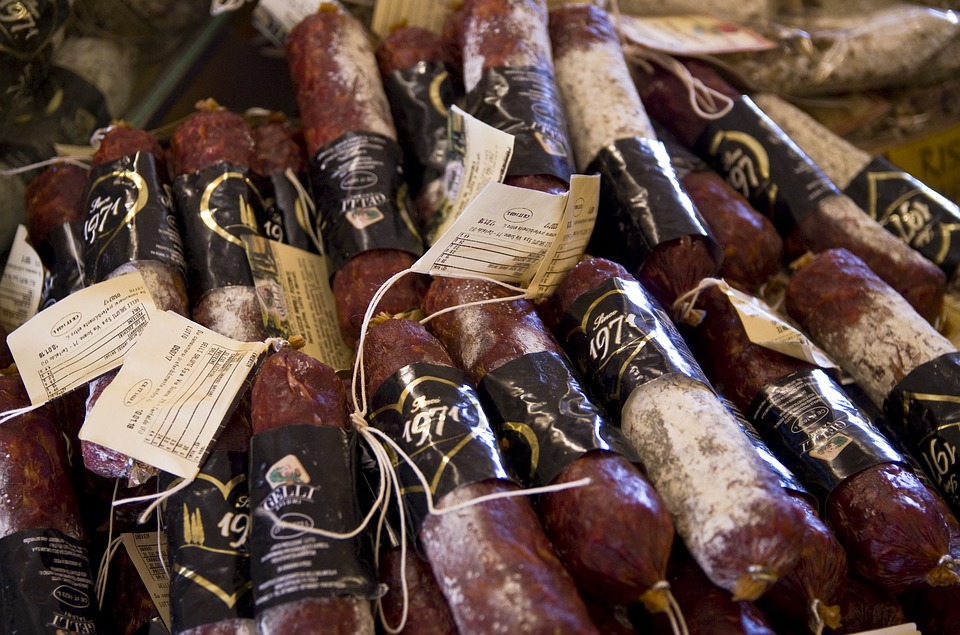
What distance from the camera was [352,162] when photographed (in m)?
2.20

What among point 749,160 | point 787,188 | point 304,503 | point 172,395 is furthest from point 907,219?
point 172,395

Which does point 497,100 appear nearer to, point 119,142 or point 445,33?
point 445,33

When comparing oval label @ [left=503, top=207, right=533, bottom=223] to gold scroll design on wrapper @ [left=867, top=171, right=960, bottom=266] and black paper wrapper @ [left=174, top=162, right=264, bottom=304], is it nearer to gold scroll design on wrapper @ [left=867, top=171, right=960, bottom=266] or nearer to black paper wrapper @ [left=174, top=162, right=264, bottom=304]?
black paper wrapper @ [left=174, top=162, right=264, bottom=304]

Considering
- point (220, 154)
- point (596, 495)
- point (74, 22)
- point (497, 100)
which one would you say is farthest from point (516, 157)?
point (74, 22)

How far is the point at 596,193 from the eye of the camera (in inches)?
78.3

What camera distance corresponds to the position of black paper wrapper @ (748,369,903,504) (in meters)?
1.72

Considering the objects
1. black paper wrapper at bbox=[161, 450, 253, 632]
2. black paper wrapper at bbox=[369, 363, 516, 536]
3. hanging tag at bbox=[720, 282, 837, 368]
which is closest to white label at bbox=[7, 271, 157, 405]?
black paper wrapper at bbox=[161, 450, 253, 632]

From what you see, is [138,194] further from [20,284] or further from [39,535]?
[39,535]

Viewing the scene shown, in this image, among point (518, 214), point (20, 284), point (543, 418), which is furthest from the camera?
point (20, 284)

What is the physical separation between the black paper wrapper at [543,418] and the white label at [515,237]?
285mm

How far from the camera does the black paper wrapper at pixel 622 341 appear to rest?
5.54 feet

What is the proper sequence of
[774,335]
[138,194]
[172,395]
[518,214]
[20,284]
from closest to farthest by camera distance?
[172,395] → [518,214] → [774,335] → [138,194] → [20,284]

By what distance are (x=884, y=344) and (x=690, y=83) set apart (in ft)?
3.88

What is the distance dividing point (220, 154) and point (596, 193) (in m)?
1.08
